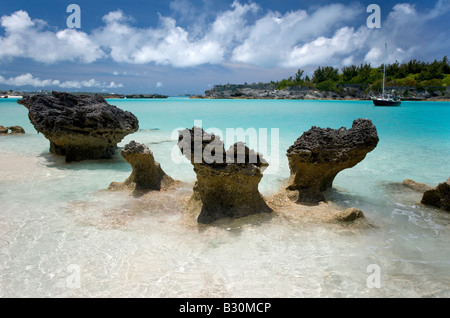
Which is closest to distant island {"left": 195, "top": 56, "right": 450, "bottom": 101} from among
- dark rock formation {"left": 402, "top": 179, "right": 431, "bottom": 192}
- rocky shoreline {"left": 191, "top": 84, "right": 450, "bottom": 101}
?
rocky shoreline {"left": 191, "top": 84, "right": 450, "bottom": 101}

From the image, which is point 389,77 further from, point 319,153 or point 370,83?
point 319,153

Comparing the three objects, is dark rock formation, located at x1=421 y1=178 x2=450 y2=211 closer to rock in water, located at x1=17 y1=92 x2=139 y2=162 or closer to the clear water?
the clear water

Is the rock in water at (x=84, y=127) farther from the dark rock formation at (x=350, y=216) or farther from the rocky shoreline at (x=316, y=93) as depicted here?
the rocky shoreline at (x=316, y=93)

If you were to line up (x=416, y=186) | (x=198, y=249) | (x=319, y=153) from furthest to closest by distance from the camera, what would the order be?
(x=416, y=186) → (x=319, y=153) → (x=198, y=249)

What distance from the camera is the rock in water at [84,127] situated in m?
7.48

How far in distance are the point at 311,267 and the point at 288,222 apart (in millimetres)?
1030

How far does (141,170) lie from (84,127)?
10.5 feet

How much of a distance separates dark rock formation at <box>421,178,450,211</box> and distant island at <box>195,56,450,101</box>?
77624mm

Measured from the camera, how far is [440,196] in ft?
14.7

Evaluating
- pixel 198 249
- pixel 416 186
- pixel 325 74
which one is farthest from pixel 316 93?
pixel 198 249

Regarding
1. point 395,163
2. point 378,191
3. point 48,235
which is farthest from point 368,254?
point 395,163

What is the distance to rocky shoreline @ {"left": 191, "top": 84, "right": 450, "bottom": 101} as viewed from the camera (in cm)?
7506

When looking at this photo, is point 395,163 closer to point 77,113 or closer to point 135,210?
point 135,210
